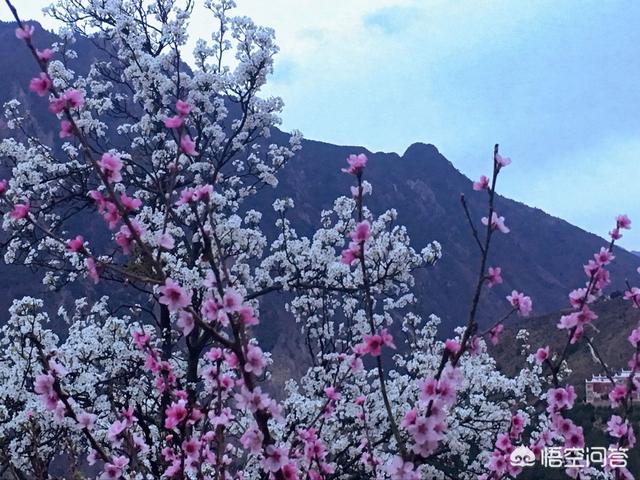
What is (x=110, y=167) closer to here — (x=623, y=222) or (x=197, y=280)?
(x=623, y=222)

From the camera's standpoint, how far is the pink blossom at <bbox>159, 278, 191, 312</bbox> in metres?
2.64

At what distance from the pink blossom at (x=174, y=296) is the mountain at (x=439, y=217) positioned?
72.0 meters

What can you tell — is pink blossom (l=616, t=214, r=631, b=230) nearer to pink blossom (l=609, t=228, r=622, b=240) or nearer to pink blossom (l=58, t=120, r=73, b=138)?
pink blossom (l=609, t=228, r=622, b=240)

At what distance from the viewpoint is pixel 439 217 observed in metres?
116

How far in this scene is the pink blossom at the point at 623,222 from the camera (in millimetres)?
4012

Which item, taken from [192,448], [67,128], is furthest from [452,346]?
[67,128]

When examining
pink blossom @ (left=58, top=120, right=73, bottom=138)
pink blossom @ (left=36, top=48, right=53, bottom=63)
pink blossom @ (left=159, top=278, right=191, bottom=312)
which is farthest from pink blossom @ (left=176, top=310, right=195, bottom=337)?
pink blossom @ (left=36, top=48, right=53, bottom=63)

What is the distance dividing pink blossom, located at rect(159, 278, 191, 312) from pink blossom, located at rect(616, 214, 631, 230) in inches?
109

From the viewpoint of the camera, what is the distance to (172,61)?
1142cm

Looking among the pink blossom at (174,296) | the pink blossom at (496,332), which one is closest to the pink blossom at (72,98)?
the pink blossom at (174,296)

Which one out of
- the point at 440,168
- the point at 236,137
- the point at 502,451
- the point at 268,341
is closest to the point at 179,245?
the point at 236,137

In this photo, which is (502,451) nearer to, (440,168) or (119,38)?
(119,38)

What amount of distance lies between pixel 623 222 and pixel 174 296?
282cm

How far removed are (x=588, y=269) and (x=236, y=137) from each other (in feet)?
28.5
